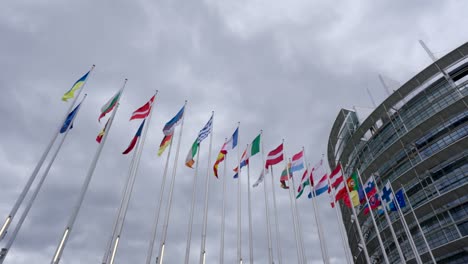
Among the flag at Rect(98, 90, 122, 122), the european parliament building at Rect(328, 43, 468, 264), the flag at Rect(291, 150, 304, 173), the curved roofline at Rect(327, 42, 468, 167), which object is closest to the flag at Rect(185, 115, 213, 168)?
the flag at Rect(98, 90, 122, 122)

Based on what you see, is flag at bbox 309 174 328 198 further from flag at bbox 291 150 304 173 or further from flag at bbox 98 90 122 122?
flag at bbox 98 90 122 122

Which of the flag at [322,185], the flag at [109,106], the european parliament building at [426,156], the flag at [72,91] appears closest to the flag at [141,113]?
the flag at [109,106]

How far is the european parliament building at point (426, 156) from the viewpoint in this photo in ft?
104

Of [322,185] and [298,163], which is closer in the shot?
[322,185]

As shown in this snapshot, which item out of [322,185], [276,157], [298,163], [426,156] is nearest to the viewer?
[322,185]

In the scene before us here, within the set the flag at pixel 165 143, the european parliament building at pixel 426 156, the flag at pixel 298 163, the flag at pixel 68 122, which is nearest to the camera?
the flag at pixel 68 122

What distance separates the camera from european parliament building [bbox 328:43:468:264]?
31.7m

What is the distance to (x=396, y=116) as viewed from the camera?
134 feet

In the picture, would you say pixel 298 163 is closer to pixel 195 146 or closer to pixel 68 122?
pixel 195 146

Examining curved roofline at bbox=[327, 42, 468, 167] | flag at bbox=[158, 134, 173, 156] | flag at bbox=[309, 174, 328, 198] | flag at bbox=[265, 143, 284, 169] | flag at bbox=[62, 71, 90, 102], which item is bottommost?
flag at bbox=[309, 174, 328, 198]

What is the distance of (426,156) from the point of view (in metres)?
35.7

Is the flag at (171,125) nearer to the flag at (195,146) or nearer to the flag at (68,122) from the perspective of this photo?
the flag at (195,146)

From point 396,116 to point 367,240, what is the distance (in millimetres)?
18384

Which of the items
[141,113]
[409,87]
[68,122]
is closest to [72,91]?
[68,122]
